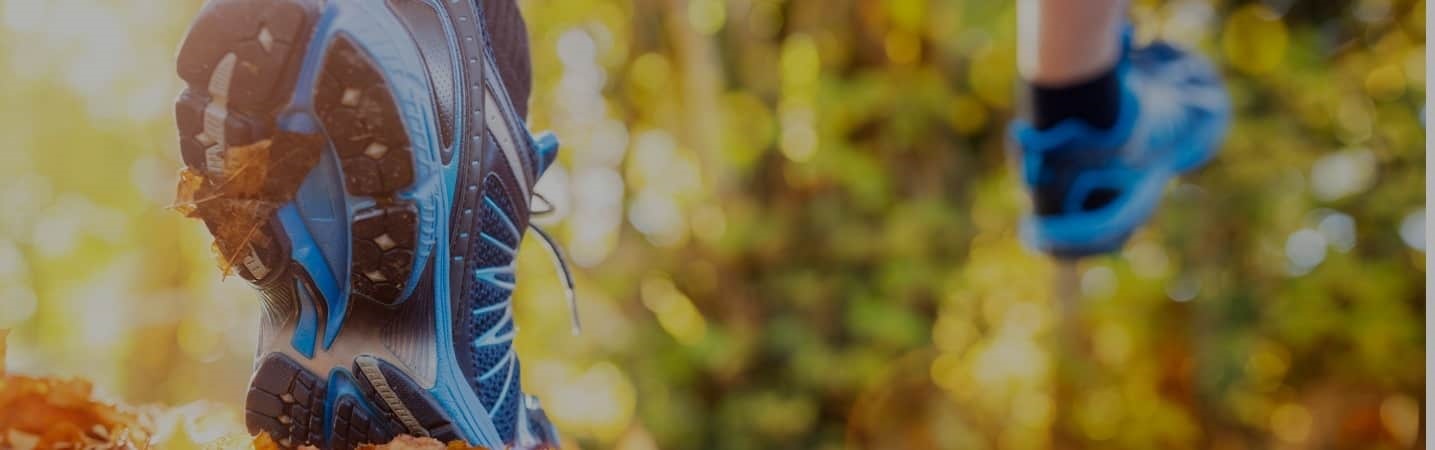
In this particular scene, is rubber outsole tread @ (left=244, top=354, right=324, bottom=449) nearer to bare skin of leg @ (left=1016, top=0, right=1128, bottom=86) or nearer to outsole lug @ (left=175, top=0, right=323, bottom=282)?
outsole lug @ (left=175, top=0, right=323, bottom=282)

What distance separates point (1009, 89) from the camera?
6.86 ft

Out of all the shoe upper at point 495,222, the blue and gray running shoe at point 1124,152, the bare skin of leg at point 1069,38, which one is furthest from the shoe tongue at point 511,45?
the blue and gray running shoe at point 1124,152

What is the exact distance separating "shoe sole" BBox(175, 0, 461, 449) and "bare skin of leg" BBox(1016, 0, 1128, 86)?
0.60 meters

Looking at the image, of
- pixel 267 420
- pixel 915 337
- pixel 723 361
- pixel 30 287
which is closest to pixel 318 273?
pixel 267 420

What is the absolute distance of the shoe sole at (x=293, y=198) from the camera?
44 cm

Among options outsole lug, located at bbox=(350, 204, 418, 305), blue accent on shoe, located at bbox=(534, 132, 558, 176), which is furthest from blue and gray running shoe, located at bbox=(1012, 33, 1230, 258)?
outsole lug, located at bbox=(350, 204, 418, 305)

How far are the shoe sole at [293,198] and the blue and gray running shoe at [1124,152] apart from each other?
28.5 inches

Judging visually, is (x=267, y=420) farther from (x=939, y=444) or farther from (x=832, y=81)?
(x=939, y=444)

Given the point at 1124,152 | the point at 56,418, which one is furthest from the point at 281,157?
the point at 1124,152

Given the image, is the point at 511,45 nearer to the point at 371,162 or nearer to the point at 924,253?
the point at 371,162

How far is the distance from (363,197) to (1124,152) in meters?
0.82

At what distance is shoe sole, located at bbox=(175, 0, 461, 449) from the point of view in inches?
17.2

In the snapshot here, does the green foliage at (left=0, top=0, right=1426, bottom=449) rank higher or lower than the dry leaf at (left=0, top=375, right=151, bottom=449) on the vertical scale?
lower

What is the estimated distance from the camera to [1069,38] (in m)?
0.94
